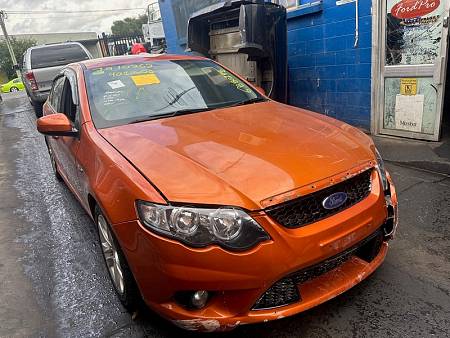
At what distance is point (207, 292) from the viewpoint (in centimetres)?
197

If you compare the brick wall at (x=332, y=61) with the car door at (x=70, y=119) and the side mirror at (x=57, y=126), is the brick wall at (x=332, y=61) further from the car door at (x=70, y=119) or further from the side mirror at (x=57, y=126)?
the side mirror at (x=57, y=126)

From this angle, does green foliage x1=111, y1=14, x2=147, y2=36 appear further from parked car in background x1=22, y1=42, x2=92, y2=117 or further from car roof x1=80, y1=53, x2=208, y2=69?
car roof x1=80, y1=53, x2=208, y2=69

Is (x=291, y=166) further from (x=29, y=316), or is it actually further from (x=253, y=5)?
(x=253, y=5)

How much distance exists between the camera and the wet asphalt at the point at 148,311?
2283 millimetres

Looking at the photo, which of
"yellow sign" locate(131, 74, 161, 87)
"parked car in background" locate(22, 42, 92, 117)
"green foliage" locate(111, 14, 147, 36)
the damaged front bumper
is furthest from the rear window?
"green foliage" locate(111, 14, 147, 36)

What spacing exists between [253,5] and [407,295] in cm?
436

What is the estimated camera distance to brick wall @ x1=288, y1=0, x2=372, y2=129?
5527 millimetres

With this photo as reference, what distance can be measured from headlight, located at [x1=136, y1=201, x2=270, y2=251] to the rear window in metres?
9.32

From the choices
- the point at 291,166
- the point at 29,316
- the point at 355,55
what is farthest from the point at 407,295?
the point at 355,55

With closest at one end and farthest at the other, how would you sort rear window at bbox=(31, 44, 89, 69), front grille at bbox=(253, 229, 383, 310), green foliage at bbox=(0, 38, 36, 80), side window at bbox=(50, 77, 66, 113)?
front grille at bbox=(253, 229, 383, 310) < side window at bbox=(50, 77, 66, 113) < rear window at bbox=(31, 44, 89, 69) < green foliage at bbox=(0, 38, 36, 80)

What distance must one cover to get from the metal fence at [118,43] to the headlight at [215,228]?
21286 millimetres

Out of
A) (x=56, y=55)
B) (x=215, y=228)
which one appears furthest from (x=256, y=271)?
(x=56, y=55)

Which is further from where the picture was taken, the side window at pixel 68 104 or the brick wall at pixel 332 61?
the brick wall at pixel 332 61

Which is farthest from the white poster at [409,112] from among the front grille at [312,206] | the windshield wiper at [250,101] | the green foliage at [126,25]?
the green foliage at [126,25]
